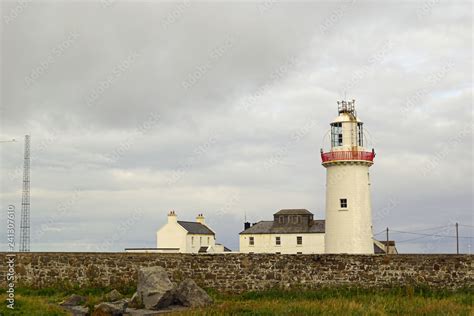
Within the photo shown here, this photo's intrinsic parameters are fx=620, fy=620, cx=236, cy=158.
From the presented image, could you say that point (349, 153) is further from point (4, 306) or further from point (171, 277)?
point (4, 306)

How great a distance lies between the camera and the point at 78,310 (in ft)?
58.7

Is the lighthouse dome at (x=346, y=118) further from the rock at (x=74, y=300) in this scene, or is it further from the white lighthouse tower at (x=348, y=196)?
the rock at (x=74, y=300)

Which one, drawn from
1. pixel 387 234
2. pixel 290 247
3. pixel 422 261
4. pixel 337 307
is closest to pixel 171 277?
pixel 337 307

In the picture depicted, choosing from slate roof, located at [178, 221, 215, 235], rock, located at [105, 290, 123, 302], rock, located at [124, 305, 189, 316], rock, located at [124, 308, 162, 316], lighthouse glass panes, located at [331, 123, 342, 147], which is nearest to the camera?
rock, located at [124, 308, 162, 316]

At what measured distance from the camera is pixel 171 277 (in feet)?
69.3

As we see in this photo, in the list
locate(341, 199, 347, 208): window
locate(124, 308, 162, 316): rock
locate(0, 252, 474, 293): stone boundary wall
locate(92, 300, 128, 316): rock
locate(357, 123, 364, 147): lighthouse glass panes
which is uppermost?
locate(357, 123, 364, 147): lighthouse glass panes

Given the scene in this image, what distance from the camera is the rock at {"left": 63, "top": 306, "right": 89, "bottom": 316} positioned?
57.4 feet

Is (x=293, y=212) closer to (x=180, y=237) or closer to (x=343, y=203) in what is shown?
(x=180, y=237)

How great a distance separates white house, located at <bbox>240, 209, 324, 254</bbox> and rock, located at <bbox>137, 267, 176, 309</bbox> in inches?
1597

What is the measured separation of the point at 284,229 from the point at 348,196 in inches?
1274

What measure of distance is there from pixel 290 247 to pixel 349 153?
32003 millimetres

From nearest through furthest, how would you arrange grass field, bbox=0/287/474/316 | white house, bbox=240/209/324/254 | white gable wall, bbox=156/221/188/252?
grass field, bbox=0/287/474/316 < white house, bbox=240/209/324/254 < white gable wall, bbox=156/221/188/252

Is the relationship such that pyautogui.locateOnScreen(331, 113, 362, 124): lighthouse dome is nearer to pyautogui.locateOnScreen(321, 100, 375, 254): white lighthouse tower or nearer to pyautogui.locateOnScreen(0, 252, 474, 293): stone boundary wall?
pyautogui.locateOnScreen(321, 100, 375, 254): white lighthouse tower

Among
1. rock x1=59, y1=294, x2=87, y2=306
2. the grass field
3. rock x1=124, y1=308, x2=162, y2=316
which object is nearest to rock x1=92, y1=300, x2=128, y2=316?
rock x1=124, y1=308, x2=162, y2=316
